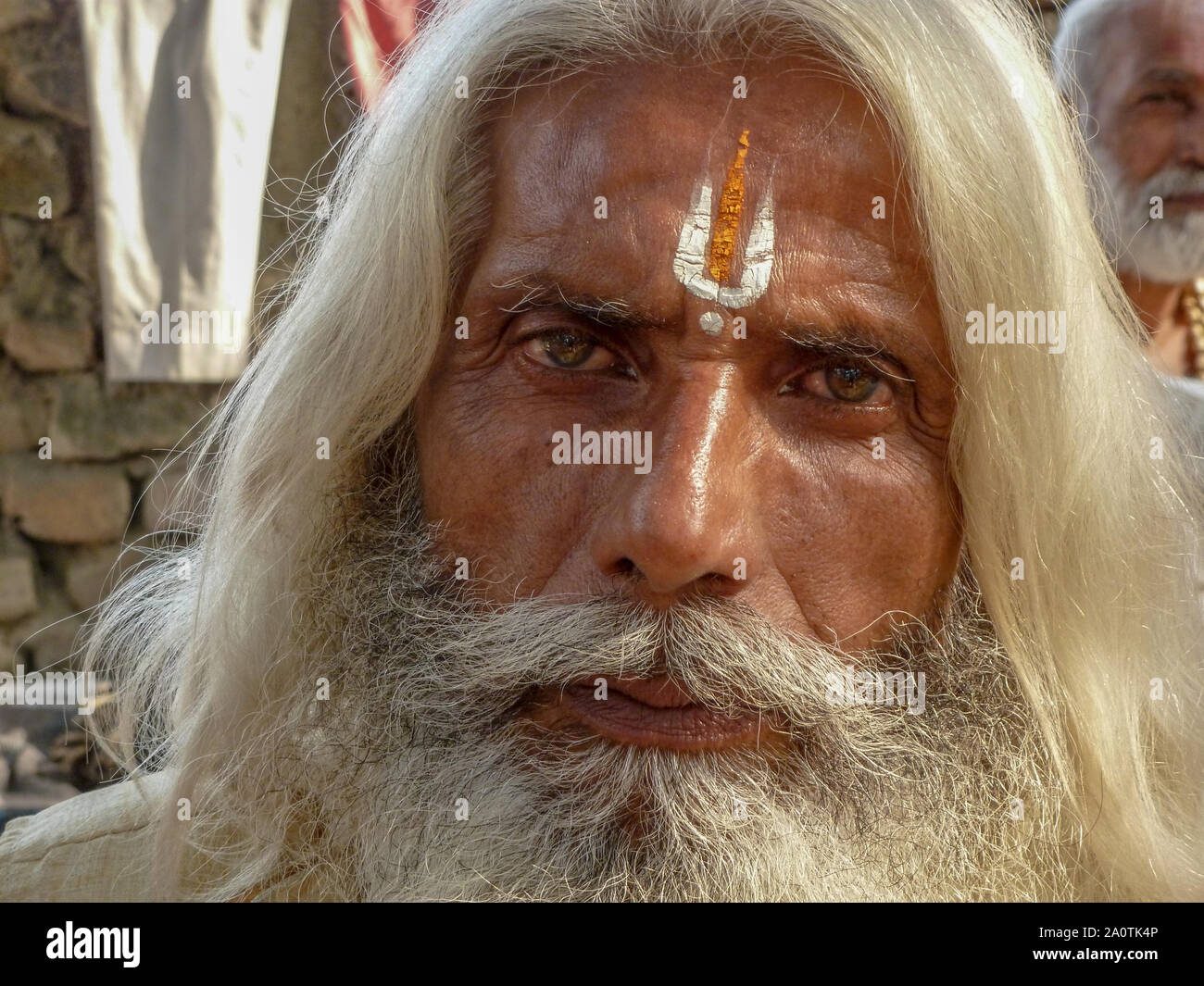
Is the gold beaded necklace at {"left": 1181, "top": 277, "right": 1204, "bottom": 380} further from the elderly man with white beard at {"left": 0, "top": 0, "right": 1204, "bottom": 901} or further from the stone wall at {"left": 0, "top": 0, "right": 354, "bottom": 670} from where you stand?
the stone wall at {"left": 0, "top": 0, "right": 354, "bottom": 670}

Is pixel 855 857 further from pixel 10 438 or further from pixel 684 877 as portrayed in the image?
pixel 10 438

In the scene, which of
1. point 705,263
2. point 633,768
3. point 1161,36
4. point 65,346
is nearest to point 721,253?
point 705,263

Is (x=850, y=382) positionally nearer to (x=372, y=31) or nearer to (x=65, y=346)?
(x=372, y=31)

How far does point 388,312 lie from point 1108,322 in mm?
984

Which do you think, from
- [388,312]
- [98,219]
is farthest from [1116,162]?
[98,219]

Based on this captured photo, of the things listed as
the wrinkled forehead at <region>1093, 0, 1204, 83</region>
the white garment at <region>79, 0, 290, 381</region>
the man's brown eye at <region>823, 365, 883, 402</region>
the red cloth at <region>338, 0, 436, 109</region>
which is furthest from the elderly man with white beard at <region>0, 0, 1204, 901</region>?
the white garment at <region>79, 0, 290, 381</region>

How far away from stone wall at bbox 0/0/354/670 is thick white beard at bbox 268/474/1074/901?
251 centimetres

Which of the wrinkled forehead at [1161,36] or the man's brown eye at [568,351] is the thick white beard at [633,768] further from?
the wrinkled forehead at [1161,36]

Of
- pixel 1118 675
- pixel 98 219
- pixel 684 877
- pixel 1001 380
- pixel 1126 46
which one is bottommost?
pixel 684 877

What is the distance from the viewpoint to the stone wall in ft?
12.3

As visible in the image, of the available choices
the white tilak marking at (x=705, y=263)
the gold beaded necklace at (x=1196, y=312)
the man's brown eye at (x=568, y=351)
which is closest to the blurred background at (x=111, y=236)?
the gold beaded necklace at (x=1196, y=312)

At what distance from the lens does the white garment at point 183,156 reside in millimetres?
3256

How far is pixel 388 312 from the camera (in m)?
1.46

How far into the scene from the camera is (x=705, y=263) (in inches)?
49.1
